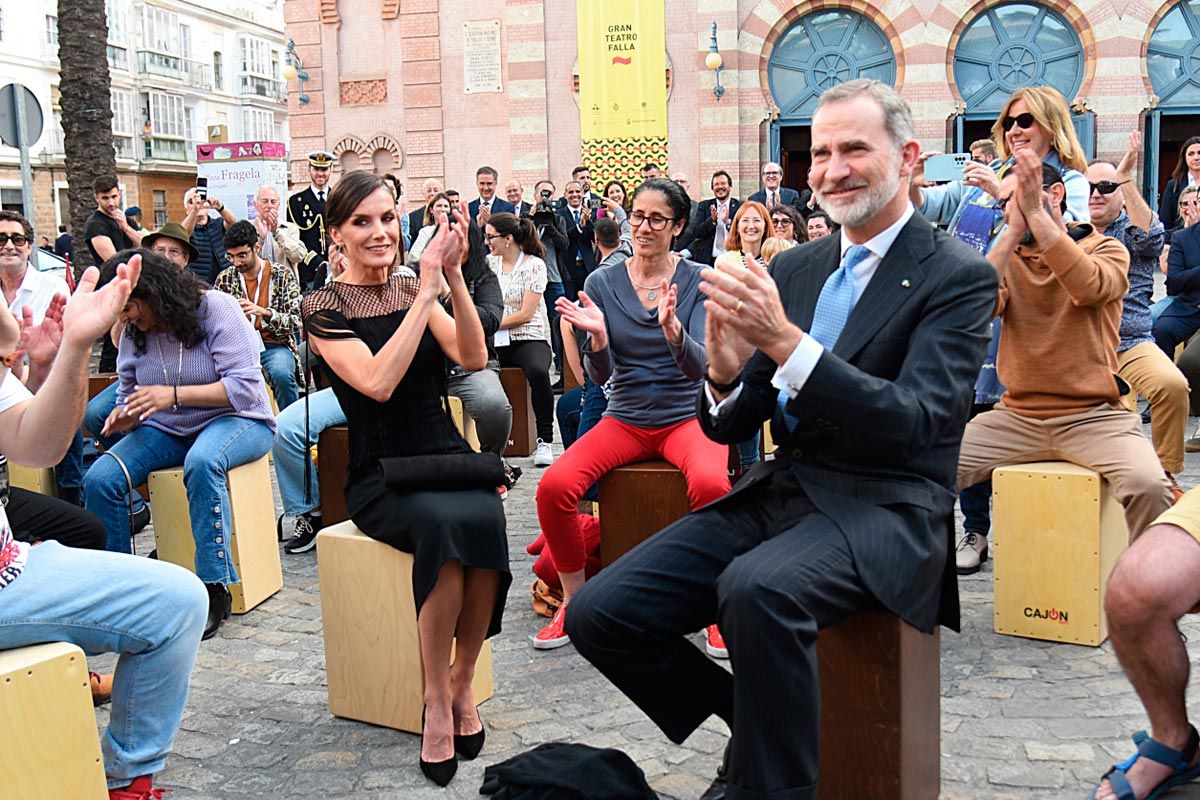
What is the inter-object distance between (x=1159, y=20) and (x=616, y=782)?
741 inches

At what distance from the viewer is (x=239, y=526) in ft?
16.8

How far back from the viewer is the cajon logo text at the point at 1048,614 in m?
4.45

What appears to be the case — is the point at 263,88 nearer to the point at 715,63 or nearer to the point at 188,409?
the point at 715,63

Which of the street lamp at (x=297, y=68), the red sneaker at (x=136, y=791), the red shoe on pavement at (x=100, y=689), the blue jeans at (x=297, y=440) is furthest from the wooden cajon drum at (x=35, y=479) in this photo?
the street lamp at (x=297, y=68)

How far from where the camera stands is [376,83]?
21.3 m

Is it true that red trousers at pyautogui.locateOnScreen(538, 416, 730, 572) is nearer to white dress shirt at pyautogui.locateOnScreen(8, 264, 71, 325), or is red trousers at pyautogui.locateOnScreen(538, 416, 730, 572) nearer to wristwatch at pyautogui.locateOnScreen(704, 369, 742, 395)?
wristwatch at pyautogui.locateOnScreen(704, 369, 742, 395)

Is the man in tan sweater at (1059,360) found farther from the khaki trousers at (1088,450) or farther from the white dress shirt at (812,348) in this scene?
the white dress shirt at (812,348)

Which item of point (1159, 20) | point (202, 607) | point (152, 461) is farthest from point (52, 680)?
point (1159, 20)

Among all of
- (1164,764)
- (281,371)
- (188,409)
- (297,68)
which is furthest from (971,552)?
(297,68)

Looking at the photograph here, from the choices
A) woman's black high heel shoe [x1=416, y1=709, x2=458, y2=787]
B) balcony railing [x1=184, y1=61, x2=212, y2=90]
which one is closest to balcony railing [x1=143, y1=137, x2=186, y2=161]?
balcony railing [x1=184, y1=61, x2=212, y2=90]

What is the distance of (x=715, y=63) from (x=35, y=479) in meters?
15.2

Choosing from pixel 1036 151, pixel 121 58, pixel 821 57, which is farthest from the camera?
pixel 121 58

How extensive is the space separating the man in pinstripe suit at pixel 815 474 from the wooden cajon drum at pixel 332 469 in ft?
10.5

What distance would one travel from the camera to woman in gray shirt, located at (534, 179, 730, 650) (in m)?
4.56
